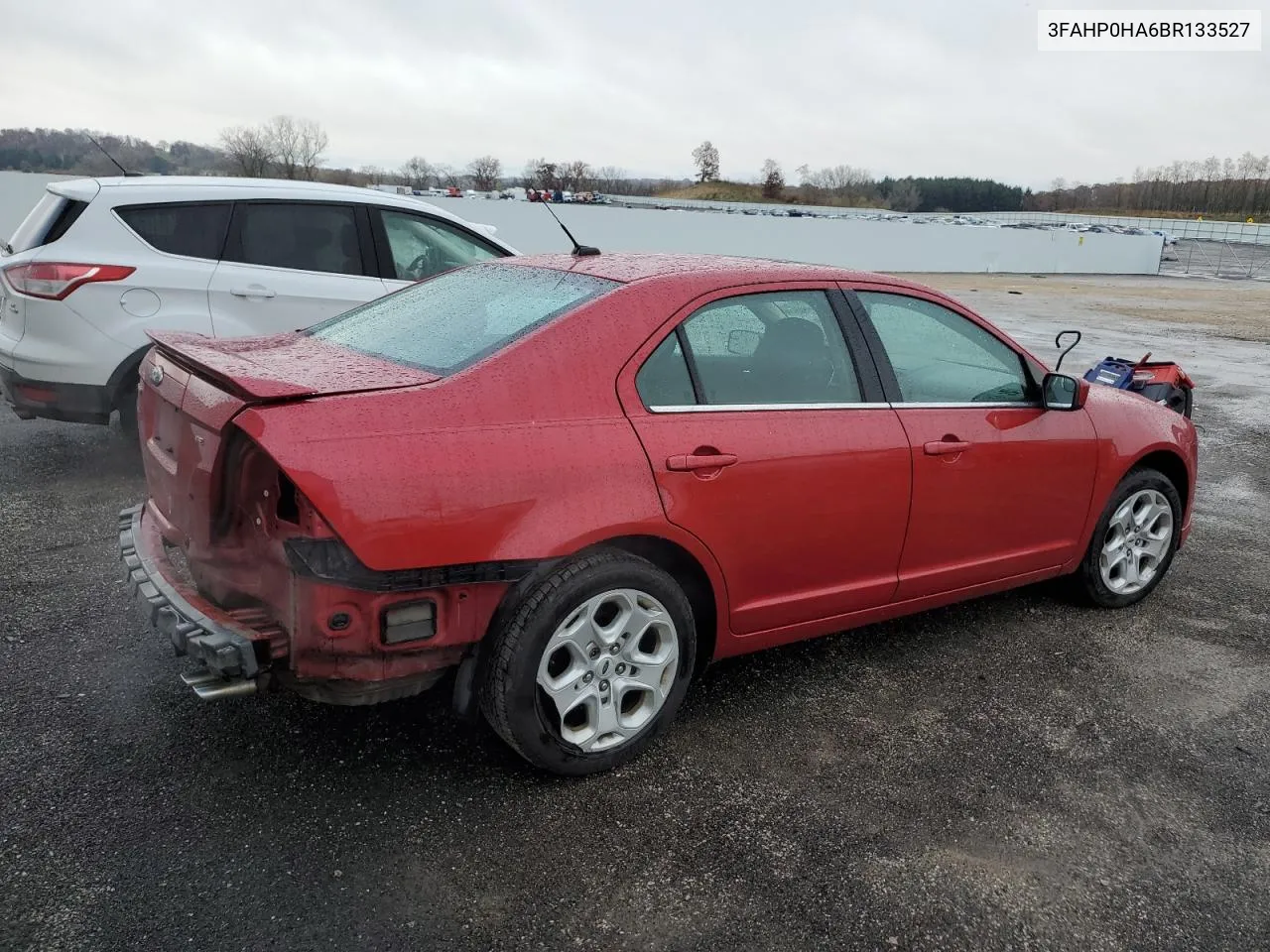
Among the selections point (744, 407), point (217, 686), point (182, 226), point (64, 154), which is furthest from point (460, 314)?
point (64, 154)

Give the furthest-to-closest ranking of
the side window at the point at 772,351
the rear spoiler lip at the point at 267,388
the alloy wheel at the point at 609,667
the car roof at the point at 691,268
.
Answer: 1. the car roof at the point at 691,268
2. the side window at the point at 772,351
3. the alloy wheel at the point at 609,667
4. the rear spoiler lip at the point at 267,388

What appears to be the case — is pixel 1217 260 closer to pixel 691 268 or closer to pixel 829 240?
pixel 829 240

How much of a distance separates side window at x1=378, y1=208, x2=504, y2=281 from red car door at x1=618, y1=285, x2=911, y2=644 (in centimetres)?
347

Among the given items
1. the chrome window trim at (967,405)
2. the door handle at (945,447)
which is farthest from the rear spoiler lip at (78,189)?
the door handle at (945,447)

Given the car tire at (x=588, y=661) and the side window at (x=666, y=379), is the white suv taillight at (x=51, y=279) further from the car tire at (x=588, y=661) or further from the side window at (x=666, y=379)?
the car tire at (x=588, y=661)

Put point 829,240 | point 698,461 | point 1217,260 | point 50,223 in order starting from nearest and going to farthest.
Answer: point 698,461, point 50,223, point 829,240, point 1217,260

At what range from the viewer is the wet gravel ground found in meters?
2.40

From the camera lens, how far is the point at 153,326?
553 cm

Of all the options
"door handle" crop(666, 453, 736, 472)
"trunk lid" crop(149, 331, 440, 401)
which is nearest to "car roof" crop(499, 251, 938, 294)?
"door handle" crop(666, 453, 736, 472)

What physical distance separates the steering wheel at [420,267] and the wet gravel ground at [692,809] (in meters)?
2.98

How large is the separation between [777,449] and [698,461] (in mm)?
318

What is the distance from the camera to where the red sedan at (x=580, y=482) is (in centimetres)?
254

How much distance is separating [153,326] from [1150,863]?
526cm

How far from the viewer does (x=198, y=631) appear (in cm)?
259
